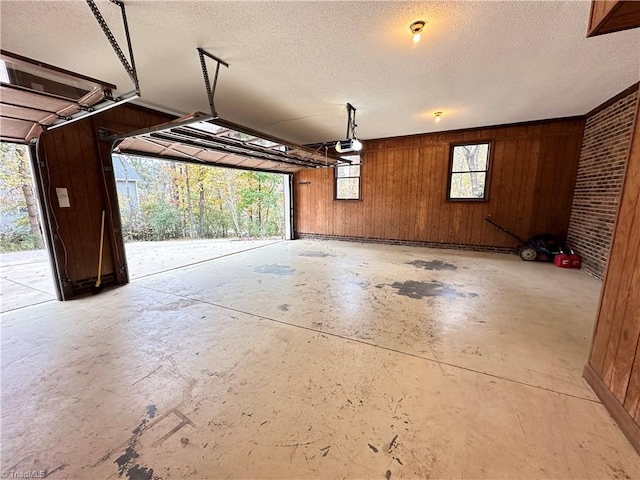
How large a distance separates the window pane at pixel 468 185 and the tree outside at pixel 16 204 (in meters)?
11.0

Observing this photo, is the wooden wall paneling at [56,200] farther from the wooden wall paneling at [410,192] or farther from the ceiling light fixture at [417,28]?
the wooden wall paneling at [410,192]

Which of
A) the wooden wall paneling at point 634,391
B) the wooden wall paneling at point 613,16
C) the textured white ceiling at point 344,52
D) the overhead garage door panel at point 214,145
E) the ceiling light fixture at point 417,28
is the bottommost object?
the wooden wall paneling at point 634,391

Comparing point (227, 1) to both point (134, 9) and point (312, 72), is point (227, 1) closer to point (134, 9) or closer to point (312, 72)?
point (134, 9)

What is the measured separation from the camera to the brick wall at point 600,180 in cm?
375

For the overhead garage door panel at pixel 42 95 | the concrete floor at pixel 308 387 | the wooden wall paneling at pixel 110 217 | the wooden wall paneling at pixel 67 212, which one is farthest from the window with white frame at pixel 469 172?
the wooden wall paneling at pixel 67 212

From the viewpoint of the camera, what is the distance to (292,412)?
1.56 meters

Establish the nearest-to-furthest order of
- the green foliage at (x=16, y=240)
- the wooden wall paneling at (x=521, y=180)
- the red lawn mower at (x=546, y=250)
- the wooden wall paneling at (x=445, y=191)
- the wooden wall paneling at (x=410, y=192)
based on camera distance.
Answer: the red lawn mower at (x=546, y=250) → the wooden wall paneling at (x=445, y=191) → the wooden wall paneling at (x=521, y=180) → the wooden wall paneling at (x=410, y=192) → the green foliage at (x=16, y=240)

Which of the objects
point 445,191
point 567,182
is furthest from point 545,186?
point 445,191

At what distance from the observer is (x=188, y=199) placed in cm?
1084

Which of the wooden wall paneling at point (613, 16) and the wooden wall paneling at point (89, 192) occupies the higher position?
the wooden wall paneling at point (613, 16)

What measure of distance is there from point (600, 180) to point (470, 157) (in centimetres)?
223

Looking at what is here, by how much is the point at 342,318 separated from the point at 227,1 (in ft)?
9.79

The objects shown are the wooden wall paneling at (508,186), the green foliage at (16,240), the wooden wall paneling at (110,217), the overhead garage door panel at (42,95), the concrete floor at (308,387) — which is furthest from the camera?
the green foliage at (16,240)

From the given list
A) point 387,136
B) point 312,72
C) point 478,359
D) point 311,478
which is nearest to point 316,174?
point 387,136
